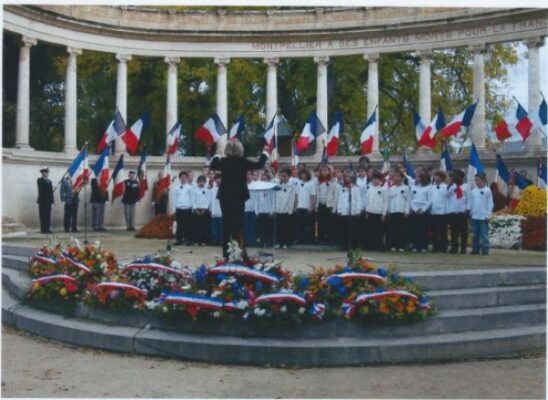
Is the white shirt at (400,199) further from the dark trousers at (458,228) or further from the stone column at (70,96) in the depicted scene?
the stone column at (70,96)

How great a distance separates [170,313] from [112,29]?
2442 centimetres

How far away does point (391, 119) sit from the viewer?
124ft

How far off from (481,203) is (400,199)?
1902 millimetres

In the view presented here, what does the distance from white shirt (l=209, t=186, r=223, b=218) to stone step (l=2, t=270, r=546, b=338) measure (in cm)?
786

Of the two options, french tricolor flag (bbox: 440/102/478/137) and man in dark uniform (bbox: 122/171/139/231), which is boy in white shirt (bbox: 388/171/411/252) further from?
man in dark uniform (bbox: 122/171/139/231)

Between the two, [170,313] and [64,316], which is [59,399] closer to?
[170,313]

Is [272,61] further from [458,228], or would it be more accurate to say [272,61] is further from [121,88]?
[458,228]

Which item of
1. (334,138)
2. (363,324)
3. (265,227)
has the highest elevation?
(334,138)

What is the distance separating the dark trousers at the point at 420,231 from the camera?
16.6 meters

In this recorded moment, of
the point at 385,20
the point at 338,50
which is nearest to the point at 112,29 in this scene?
the point at 338,50

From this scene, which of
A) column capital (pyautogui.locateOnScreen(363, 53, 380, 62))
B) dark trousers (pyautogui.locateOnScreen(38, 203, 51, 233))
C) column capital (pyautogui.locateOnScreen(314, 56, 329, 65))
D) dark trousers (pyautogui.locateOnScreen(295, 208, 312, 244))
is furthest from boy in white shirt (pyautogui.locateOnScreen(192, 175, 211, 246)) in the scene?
column capital (pyautogui.locateOnScreen(363, 53, 380, 62))

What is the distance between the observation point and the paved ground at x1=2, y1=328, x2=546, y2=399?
24.1 ft

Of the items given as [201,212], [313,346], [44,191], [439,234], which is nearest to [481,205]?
[439,234]

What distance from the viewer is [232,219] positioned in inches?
444
